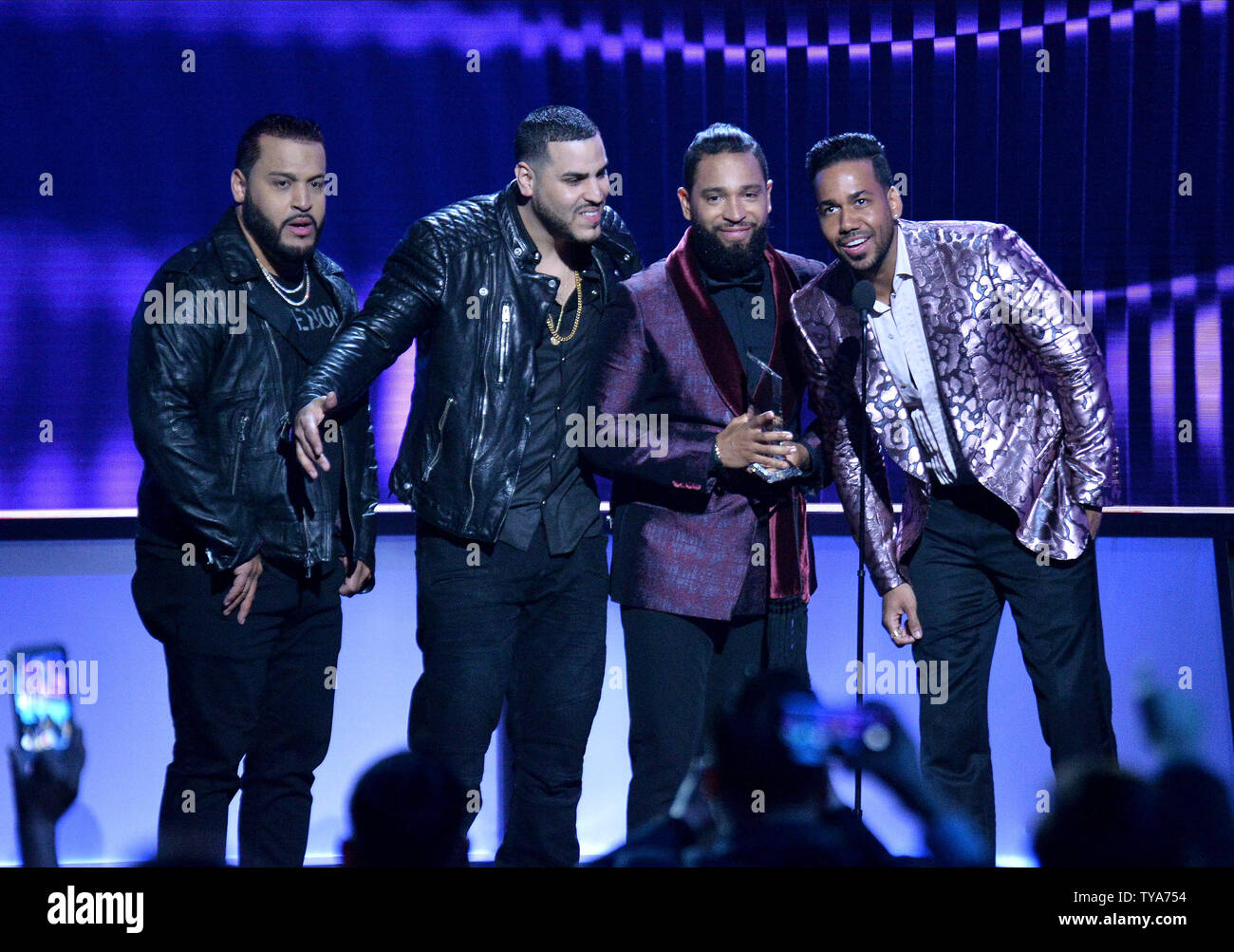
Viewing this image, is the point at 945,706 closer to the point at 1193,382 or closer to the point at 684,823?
the point at 684,823

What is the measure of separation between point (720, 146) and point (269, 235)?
1032 millimetres

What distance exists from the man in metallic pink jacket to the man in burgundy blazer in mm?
146

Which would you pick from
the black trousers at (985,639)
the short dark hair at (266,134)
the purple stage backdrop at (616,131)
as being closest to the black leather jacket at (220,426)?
the short dark hair at (266,134)

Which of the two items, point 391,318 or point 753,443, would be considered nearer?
point 753,443

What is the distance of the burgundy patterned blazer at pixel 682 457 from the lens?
3227mm

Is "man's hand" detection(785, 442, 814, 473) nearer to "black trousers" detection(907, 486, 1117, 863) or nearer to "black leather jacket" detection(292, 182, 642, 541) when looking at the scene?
"black trousers" detection(907, 486, 1117, 863)

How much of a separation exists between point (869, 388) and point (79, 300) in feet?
7.44

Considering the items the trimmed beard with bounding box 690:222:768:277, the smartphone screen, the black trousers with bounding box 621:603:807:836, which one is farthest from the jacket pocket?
the smartphone screen

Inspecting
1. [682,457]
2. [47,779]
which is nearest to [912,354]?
[682,457]

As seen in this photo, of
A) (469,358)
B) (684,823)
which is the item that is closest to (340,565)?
(469,358)

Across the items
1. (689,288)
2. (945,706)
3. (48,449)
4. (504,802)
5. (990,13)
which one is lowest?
(504,802)

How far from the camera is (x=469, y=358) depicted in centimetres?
325

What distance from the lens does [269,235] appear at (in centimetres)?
329

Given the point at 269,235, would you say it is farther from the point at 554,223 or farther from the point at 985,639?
the point at 985,639
